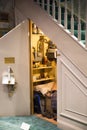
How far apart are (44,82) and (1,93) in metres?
1.15

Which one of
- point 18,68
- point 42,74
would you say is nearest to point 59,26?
point 18,68

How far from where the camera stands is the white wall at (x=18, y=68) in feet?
14.3

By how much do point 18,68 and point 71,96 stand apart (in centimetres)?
129

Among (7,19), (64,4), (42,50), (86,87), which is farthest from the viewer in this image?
(42,50)

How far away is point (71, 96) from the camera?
3.62 meters

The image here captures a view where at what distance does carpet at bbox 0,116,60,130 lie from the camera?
12.9 ft

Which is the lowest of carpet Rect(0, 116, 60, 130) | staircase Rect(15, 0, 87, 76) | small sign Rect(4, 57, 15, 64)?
carpet Rect(0, 116, 60, 130)

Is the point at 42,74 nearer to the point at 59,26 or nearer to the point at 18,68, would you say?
the point at 18,68

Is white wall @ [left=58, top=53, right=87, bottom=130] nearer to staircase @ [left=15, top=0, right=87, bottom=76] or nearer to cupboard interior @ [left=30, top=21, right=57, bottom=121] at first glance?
staircase @ [left=15, top=0, right=87, bottom=76]

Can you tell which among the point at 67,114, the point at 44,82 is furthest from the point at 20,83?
the point at 67,114

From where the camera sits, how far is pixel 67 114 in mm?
3715

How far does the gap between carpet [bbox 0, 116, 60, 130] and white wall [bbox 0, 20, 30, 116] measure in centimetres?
15

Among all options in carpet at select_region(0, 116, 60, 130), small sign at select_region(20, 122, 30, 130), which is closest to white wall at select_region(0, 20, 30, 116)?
carpet at select_region(0, 116, 60, 130)

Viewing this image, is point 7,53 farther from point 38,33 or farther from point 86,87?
point 86,87
